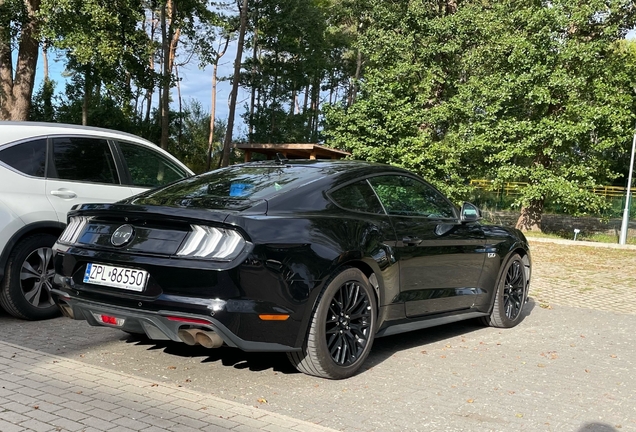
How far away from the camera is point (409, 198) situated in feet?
18.4

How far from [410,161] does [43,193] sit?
57.1 ft

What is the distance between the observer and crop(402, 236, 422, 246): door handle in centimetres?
517

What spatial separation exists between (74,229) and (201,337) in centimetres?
141

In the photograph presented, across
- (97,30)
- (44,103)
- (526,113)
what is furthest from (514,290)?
(44,103)

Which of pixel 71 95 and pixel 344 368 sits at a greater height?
pixel 71 95

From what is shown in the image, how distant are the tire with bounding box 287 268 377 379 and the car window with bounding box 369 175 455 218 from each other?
84 centimetres

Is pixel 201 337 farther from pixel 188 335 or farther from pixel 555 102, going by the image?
pixel 555 102

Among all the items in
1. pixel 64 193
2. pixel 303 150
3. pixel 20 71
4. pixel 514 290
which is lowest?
pixel 514 290

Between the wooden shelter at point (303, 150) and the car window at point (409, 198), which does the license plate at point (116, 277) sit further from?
the wooden shelter at point (303, 150)

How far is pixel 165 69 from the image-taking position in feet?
88.5

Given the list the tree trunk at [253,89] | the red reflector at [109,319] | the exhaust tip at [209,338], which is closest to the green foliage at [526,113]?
the red reflector at [109,319]

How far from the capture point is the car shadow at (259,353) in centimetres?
501

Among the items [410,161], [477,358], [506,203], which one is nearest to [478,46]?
[410,161]

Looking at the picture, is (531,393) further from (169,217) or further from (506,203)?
(506,203)
